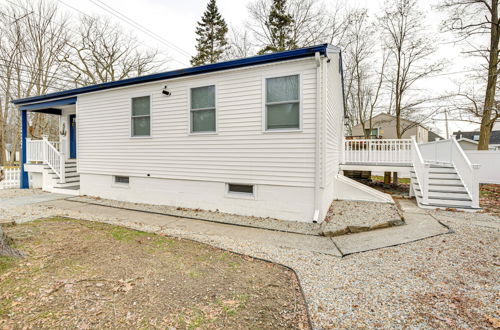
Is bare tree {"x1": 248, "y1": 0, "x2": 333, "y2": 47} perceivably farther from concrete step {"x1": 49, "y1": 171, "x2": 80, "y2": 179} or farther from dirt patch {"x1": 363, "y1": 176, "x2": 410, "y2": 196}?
concrete step {"x1": 49, "y1": 171, "x2": 80, "y2": 179}

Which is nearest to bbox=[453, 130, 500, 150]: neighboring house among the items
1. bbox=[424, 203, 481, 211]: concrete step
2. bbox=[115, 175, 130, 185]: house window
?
bbox=[424, 203, 481, 211]: concrete step

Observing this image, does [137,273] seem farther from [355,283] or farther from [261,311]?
[355,283]

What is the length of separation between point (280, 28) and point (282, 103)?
647 inches

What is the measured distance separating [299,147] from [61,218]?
595cm

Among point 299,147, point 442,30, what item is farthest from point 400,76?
point 299,147

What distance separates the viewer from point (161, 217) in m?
6.18

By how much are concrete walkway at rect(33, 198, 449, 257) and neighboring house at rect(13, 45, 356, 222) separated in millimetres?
867

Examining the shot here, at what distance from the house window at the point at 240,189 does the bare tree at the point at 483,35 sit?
40.4 feet

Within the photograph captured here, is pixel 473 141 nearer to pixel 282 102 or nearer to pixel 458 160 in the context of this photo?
pixel 458 160

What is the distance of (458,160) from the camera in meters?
7.58

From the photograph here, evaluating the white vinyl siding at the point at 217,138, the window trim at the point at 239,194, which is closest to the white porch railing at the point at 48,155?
the white vinyl siding at the point at 217,138

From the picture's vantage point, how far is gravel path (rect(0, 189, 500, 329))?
234 centimetres

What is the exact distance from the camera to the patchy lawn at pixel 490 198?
22.2 feet

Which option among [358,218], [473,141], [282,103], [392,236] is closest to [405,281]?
[392,236]
